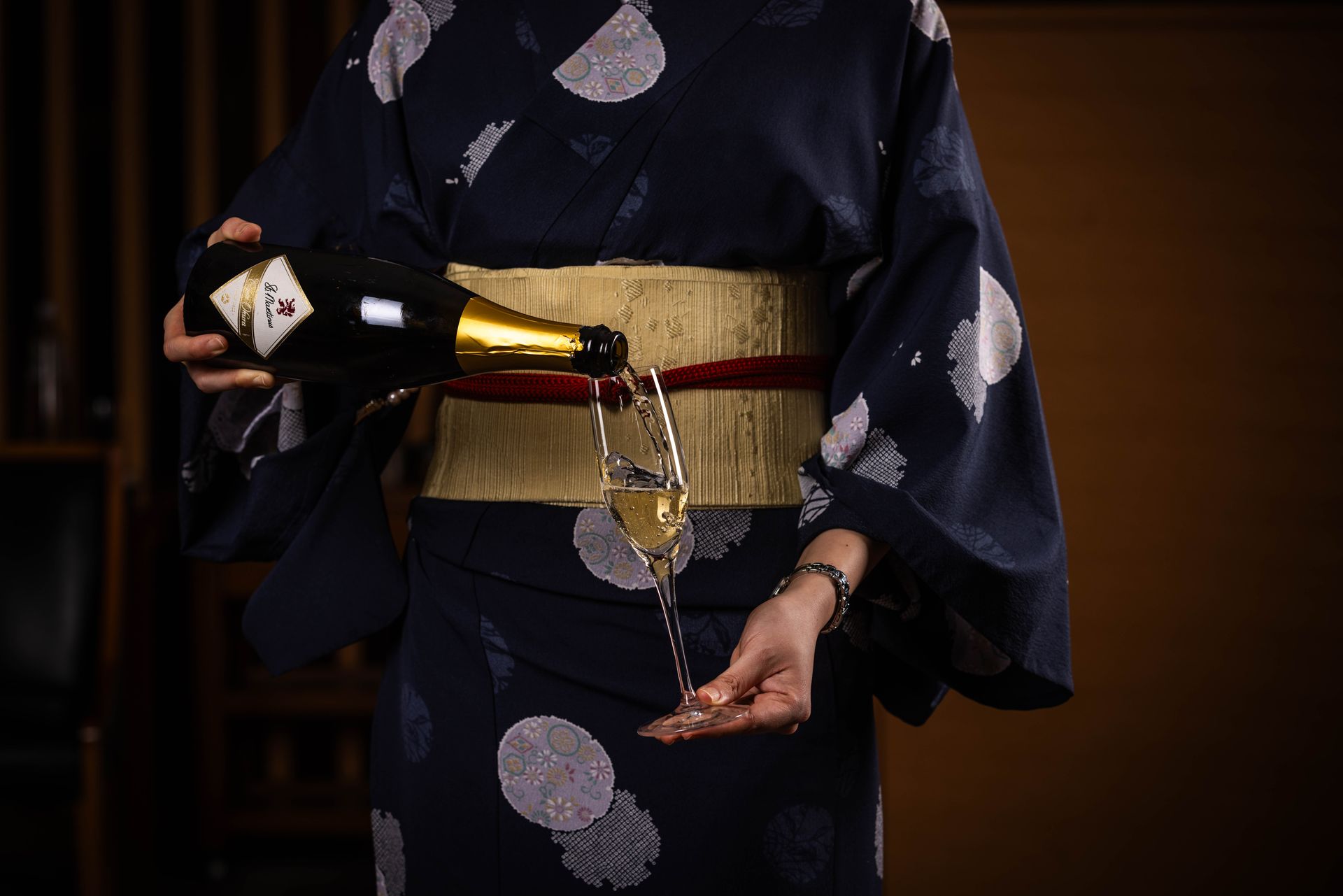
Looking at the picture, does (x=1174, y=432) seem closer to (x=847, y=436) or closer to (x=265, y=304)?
(x=847, y=436)

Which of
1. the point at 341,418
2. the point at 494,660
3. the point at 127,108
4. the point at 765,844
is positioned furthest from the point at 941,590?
the point at 127,108

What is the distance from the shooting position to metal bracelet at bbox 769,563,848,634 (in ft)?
2.53

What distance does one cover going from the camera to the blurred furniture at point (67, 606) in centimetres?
223

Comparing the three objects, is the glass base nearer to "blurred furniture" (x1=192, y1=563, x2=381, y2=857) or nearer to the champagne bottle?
the champagne bottle

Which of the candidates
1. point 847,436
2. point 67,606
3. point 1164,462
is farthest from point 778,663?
point 67,606

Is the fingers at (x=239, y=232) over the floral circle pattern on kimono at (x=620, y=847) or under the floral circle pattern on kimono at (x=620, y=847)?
over

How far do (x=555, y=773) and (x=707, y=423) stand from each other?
0.89 feet

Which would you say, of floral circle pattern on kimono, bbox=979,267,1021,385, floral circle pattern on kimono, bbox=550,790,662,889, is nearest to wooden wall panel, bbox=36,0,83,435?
floral circle pattern on kimono, bbox=550,790,662,889

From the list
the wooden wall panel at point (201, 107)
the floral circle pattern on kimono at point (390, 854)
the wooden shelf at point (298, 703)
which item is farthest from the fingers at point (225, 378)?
the wooden wall panel at point (201, 107)

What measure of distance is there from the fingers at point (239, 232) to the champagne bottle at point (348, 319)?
17 millimetres

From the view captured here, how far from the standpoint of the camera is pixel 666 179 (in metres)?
0.89

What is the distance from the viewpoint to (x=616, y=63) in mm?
916

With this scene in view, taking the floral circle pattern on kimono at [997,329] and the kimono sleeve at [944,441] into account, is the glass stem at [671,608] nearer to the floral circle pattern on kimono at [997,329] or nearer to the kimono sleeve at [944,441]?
the kimono sleeve at [944,441]

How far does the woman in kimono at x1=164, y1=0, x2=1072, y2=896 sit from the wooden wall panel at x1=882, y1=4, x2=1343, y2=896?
1328 mm
